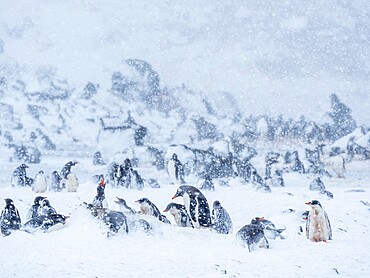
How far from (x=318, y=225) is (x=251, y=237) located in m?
1.71

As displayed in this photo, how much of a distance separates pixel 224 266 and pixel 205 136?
48.6 meters

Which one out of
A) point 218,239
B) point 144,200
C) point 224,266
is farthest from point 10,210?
point 224,266

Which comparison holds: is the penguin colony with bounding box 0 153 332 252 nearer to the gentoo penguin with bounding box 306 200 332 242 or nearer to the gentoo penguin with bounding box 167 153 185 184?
the gentoo penguin with bounding box 306 200 332 242

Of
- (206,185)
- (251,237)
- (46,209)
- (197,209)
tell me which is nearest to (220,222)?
(197,209)

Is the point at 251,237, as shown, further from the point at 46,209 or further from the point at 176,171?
the point at 176,171

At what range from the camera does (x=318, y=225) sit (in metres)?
6.18

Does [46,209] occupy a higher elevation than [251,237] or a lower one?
higher

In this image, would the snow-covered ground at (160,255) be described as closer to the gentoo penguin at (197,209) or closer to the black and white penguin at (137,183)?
the gentoo penguin at (197,209)

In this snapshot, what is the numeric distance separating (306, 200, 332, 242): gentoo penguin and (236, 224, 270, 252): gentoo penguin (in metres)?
1.40

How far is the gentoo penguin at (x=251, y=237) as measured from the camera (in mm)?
4867

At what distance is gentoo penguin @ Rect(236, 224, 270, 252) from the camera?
4867mm

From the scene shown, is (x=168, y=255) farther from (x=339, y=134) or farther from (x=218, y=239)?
(x=339, y=134)

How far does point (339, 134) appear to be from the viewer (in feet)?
137

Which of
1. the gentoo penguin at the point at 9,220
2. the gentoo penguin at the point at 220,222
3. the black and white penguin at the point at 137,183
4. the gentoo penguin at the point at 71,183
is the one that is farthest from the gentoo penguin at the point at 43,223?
the black and white penguin at the point at 137,183
